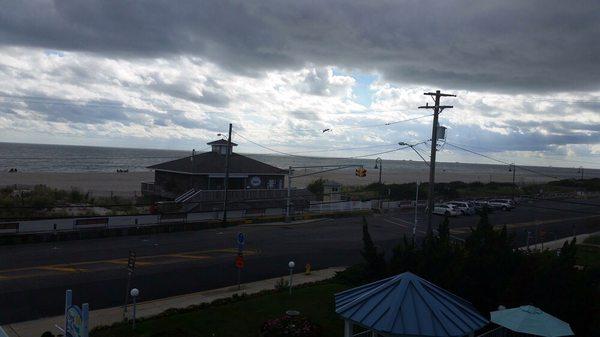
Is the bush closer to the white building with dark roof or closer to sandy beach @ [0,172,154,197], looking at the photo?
the white building with dark roof

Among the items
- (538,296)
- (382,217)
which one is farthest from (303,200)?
(538,296)

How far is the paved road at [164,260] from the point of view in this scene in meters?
19.4

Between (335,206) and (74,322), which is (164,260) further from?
(335,206)

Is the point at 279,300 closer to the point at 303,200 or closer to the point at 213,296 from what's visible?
the point at 213,296

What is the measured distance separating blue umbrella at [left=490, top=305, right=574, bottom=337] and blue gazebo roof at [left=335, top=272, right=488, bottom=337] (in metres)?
0.86

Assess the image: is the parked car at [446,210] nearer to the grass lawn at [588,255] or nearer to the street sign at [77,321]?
the grass lawn at [588,255]

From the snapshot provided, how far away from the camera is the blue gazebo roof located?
9336mm

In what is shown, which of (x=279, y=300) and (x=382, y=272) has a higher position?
(x=382, y=272)

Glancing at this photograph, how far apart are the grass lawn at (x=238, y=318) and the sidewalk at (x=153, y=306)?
139 centimetres

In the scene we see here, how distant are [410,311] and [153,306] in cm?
1148

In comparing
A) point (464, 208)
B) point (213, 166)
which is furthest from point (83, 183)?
point (464, 208)

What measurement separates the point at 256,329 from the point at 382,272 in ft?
13.9

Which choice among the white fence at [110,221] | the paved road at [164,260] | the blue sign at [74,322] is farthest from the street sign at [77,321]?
the white fence at [110,221]

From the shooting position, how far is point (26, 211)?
127 ft
